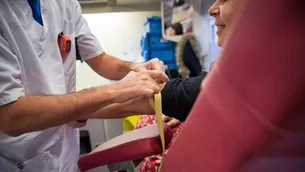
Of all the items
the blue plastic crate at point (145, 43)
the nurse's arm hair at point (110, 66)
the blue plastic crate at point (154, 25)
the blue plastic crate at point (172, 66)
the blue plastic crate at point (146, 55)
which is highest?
the blue plastic crate at point (154, 25)

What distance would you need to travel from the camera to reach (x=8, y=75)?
688 mm

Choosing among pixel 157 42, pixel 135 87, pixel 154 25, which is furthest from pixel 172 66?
pixel 135 87

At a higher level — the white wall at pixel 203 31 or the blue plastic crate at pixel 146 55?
the white wall at pixel 203 31

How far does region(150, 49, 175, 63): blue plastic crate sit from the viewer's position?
97.7 inches

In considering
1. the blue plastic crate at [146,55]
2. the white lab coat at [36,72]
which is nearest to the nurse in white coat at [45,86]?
the white lab coat at [36,72]

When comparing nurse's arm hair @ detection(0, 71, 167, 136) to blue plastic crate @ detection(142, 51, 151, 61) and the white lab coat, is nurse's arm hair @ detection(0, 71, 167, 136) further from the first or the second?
blue plastic crate @ detection(142, 51, 151, 61)

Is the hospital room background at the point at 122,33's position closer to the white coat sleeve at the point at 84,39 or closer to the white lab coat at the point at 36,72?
the white coat sleeve at the point at 84,39

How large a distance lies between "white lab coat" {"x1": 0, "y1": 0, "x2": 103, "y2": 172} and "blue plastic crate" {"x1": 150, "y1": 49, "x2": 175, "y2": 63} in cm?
146

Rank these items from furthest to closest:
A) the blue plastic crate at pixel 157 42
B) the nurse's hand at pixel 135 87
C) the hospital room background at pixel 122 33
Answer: the blue plastic crate at pixel 157 42 → the hospital room background at pixel 122 33 → the nurse's hand at pixel 135 87

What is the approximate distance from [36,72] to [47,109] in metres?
0.18

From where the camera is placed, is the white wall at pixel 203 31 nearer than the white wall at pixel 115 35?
Yes

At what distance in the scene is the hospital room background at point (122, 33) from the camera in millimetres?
1875

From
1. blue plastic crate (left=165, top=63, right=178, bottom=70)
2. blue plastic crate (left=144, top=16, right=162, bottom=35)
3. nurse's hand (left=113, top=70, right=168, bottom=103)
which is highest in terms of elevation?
blue plastic crate (left=144, top=16, right=162, bottom=35)

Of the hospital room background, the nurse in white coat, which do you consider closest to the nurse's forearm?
the nurse in white coat
